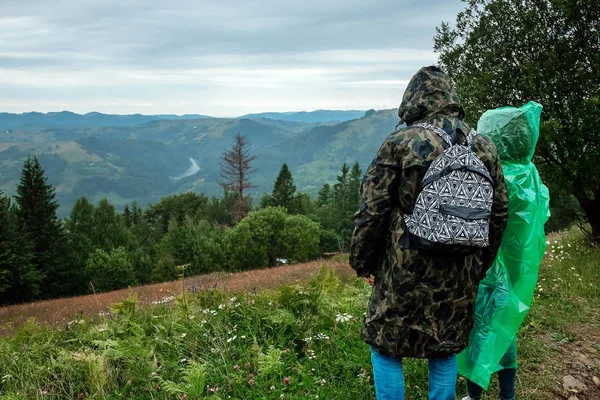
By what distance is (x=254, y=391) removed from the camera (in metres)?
3.78

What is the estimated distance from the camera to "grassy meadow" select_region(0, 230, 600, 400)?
12.8 feet

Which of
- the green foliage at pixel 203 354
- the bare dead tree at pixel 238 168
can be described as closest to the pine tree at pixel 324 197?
the bare dead tree at pixel 238 168

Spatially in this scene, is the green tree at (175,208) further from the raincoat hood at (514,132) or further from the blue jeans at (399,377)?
the blue jeans at (399,377)

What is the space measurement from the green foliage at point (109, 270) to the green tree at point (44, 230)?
203 centimetres

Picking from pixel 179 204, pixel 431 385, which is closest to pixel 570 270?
pixel 431 385

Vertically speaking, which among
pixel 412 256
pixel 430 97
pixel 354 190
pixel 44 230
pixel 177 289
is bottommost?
pixel 354 190

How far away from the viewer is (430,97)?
2.77m

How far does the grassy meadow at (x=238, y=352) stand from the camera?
390cm

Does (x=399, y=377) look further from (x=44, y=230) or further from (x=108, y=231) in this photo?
(x=108, y=231)

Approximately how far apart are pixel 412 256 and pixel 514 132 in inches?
52.4

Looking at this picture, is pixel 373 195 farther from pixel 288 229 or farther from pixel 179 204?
pixel 179 204

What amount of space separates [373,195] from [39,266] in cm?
4700

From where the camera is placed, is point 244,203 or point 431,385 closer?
point 431,385

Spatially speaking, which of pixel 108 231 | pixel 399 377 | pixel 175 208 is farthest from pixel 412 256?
pixel 175 208
